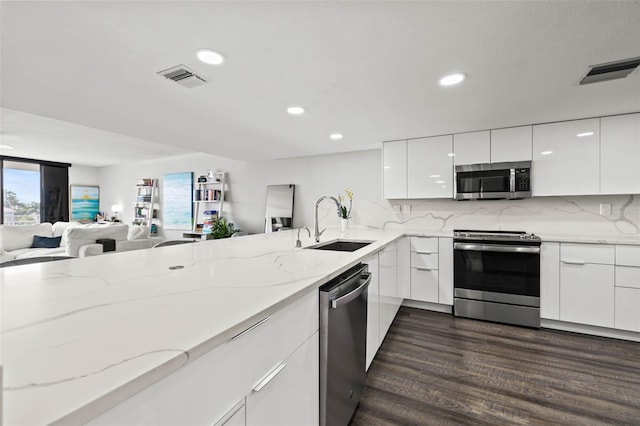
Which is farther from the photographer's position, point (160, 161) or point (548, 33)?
point (160, 161)

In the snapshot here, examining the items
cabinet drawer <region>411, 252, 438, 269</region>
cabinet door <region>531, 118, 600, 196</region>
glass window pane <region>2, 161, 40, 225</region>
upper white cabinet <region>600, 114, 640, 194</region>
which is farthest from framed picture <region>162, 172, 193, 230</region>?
upper white cabinet <region>600, 114, 640, 194</region>

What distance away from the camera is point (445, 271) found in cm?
318

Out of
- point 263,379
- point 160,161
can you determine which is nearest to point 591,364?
point 263,379

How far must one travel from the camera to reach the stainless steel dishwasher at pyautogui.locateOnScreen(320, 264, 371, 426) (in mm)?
1238

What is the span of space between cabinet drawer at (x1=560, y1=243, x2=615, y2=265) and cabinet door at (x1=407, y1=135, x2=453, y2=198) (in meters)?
1.18

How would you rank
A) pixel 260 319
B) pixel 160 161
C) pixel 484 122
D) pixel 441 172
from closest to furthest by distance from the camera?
1. pixel 260 319
2. pixel 484 122
3. pixel 441 172
4. pixel 160 161

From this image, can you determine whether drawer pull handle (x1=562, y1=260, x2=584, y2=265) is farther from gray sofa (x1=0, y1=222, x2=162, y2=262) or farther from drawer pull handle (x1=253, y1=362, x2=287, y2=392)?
gray sofa (x1=0, y1=222, x2=162, y2=262)

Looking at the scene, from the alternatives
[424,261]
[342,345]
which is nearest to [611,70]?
[424,261]

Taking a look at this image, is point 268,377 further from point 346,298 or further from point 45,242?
point 45,242

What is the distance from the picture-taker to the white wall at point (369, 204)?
3.02 metres

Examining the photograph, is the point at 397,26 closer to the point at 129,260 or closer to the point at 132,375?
the point at 132,375

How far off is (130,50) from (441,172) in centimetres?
313

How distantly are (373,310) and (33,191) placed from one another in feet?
28.2

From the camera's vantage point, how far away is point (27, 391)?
465 mm
